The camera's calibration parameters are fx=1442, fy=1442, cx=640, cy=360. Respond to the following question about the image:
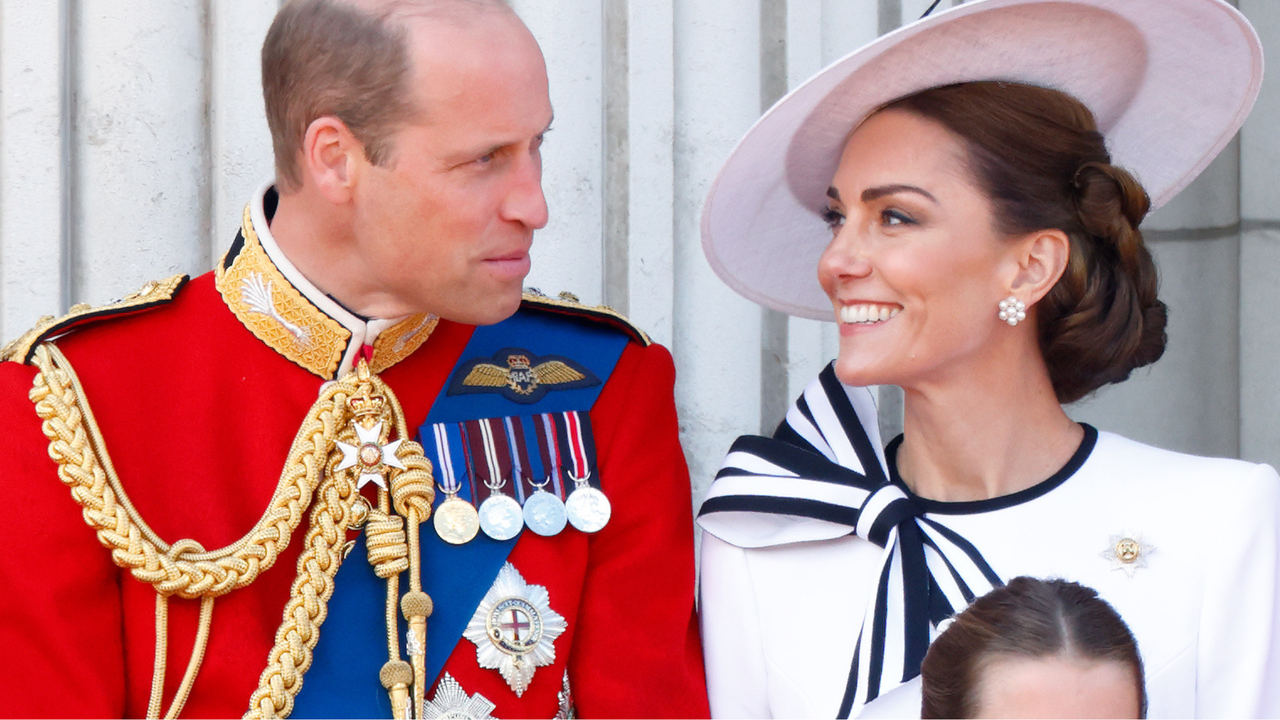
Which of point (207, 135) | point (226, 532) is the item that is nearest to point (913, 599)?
point (226, 532)

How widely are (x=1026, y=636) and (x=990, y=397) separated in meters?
0.77

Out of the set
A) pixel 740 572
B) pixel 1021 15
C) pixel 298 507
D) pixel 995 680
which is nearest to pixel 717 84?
pixel 1021 15

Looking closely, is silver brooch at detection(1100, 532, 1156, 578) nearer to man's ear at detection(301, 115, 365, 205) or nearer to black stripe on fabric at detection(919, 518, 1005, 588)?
black stripe on fabric at detection(919, 518, 1005, 588)

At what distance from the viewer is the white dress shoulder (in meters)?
2.12

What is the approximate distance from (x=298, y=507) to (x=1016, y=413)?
3.78 ft

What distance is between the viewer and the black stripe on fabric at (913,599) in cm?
214

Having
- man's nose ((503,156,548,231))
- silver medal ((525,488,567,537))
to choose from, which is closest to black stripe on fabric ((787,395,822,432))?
silver medal ((525,488,567,537))

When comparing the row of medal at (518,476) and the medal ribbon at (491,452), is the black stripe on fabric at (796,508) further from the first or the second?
the medal ribbon at (491,452)

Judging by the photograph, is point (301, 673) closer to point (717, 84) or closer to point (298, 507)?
point (298, 507)

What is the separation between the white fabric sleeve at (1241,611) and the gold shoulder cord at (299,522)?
1.15 meters

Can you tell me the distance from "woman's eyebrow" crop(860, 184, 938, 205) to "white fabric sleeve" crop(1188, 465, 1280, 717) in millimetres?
638

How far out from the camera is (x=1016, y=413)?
2.36 metres

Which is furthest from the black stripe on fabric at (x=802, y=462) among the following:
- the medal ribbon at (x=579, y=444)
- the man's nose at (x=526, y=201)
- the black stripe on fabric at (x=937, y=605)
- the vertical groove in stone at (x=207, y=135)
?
the vertical groove in stone at (x=207, y=135)

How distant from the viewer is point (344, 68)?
2.17 meters
